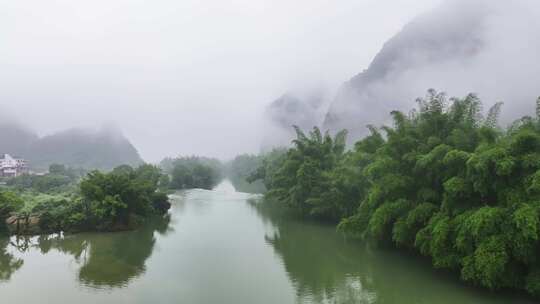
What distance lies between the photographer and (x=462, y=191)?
10781 millimetres

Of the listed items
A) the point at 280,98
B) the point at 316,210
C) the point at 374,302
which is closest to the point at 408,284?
the point at 374,302

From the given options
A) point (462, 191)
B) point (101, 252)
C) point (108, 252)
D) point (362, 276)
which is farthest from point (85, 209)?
point (462, 191)

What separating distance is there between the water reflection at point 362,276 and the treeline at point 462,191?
0.56 m

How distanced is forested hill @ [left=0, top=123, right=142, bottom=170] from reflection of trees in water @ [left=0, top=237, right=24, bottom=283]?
12134 centimetres

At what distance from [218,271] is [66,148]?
15994 centimetres

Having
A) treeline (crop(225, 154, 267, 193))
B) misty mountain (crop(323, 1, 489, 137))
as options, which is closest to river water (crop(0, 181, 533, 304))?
treeline (crop(225, 154, 267, 193))

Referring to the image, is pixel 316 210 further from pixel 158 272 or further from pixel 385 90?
pixel 385 90

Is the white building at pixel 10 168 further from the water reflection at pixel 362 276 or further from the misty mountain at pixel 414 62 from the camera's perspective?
the water reflection at pixel 362 276

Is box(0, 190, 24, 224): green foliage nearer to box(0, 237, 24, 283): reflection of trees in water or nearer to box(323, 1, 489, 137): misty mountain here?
box(0, 237, 24, 283): reflection of trees in water

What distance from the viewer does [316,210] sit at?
2247cm

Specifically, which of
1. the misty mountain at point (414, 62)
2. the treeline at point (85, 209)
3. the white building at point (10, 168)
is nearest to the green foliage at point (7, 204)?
the treeline at point (85, 209)

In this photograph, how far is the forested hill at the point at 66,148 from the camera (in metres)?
140

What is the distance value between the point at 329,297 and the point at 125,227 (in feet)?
45.4

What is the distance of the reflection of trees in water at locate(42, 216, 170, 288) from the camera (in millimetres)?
12695
